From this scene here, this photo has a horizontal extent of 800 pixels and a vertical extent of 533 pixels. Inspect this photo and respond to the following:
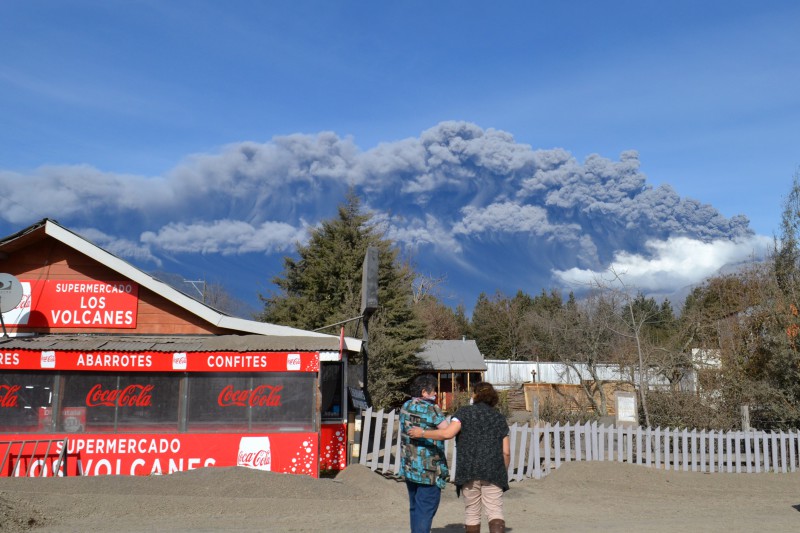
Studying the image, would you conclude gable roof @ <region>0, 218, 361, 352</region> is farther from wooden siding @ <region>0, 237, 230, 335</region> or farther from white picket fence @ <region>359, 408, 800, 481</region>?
white picket fence @ <region>359, 408, 800, 481</region>

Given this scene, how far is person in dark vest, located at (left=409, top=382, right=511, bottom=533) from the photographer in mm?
7023

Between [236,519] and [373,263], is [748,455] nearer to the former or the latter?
[373,263]

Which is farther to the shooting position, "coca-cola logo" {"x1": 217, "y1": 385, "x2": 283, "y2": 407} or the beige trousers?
"coca-cola logo" {"x1": 217, "y1": 385, "x2": 283, "y2": 407}

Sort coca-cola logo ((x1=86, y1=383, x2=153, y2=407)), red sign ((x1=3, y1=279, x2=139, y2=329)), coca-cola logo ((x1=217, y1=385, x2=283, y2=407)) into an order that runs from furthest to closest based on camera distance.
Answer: red sign ((x1=3, y1=279, x2=139, y2=329)) → coca-cola logo ((x1=217, y1=385, x2=283, y2=407)) → coca-cola logo ((x1=86, y1=383, x2=153, y2=407))

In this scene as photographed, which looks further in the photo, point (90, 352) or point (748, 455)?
point (748, 455)

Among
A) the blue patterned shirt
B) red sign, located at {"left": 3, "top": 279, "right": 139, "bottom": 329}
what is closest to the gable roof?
red sign, located at {"left": 3, "top": 279, "right": 139, "bottom": 329}

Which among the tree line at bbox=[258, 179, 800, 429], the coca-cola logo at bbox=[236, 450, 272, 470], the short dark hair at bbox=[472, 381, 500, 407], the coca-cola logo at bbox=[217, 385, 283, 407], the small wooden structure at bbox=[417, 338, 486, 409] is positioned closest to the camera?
the short dark hair at bbox=[472, 381, 500, 407]

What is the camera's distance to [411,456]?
23.4 ft

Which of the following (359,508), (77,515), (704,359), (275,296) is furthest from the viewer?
(275,296)

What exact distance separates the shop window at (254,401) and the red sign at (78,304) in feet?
7.69

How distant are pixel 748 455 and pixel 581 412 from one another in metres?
7.01

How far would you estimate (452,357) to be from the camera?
4031cm

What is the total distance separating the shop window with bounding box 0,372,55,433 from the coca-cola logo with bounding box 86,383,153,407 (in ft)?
2.50

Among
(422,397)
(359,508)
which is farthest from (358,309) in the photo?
(422,397)
